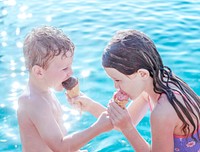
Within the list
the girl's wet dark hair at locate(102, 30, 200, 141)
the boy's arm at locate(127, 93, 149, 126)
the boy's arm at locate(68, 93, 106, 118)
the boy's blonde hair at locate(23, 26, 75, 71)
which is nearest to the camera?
the girl's wet dark hair at locate(102, 30, 200, 141)

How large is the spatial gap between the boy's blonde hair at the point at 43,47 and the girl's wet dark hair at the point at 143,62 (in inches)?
14.3

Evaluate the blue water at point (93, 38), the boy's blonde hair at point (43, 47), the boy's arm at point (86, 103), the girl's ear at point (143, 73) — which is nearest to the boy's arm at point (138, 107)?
the boy's arm at point (86, 103)

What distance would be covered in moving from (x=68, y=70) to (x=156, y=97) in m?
0.74

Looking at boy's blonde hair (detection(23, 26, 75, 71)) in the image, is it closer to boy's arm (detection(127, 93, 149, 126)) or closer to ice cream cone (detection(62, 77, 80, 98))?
ice cream cone (detection(62, 77, 80, 98))

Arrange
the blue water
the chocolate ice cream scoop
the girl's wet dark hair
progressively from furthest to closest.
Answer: the blue water < the chocolate ice cream scoop < the girl's wet dark hair

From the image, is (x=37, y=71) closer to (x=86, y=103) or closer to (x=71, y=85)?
(x=71, y=85)

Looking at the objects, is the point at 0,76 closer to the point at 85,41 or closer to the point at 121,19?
the point at 85,41

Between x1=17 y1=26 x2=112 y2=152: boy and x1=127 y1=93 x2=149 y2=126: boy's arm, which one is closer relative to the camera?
x1=17 y1=26 x2=112 y2=152: boy

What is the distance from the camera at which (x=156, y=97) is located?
11.2 ft

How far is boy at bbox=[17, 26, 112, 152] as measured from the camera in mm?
3312

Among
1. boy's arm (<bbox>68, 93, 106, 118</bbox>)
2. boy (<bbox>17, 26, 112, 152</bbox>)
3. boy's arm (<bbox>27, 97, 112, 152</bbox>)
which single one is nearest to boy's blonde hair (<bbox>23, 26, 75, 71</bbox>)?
boy (<bbox>17, 26, 112, 152</bbox>)

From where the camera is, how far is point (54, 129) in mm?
3334

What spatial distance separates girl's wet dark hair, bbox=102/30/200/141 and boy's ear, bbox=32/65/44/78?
0.51 m

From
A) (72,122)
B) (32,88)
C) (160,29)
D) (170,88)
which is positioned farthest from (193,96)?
(160,29)
